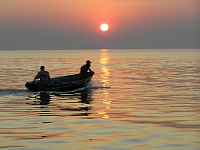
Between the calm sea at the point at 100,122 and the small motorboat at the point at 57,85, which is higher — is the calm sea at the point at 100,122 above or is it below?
below

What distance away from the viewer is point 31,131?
51.4 feet

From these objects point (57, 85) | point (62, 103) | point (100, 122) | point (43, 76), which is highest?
point (43, 76)

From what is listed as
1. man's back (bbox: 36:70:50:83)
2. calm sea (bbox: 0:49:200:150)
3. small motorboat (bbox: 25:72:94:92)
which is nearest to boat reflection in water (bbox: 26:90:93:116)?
calm sea (bbox: 0:49:200:150)

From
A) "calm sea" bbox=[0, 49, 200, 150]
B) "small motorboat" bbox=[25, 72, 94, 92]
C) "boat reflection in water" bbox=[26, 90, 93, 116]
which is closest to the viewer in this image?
"calm sea" bbox=[0, 49, 200, 150]

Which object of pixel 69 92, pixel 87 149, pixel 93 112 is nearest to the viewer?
pixel 87 149

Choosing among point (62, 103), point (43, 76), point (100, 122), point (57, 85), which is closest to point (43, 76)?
point (43, 76)

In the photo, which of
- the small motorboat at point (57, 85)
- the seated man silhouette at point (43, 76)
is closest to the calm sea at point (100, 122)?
the small motorboat at point (57, 85)

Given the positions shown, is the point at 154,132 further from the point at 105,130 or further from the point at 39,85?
the point at 39,85

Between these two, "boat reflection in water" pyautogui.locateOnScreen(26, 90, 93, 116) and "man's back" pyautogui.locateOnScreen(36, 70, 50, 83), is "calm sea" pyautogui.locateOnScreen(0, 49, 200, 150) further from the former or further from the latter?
"man's back" pyautogui.locateOnScreen(36, 70, 50, 83)

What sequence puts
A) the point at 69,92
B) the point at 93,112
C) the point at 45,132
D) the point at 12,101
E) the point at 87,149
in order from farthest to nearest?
the point at 69,92 → the point at 12,101 → the point at 93,112 → the point at 45,132 → the point at 87,149

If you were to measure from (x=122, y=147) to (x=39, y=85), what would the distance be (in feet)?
58.5

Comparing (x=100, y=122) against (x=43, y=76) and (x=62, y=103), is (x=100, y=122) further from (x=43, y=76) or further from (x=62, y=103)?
(x=43, y=76)

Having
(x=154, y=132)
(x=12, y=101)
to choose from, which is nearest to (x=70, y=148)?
(x=154, y=132)

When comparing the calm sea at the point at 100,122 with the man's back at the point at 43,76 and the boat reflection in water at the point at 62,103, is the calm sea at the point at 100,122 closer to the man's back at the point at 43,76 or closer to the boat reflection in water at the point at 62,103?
the boat reflection in water at the point at 62,103
